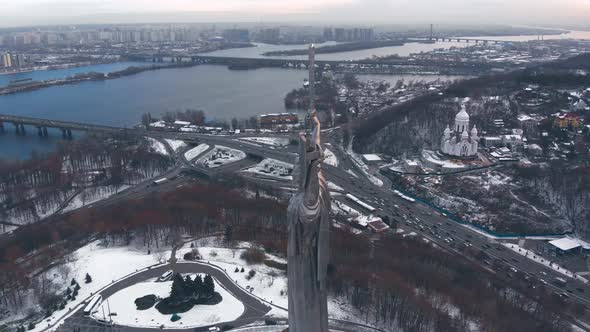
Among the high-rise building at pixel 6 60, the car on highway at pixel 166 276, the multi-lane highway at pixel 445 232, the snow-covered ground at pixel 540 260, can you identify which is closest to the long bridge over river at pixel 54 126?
the multi-lane highway at pixel 445 232

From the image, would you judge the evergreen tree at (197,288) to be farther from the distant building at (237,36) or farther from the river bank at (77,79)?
the distant building at (237,36)

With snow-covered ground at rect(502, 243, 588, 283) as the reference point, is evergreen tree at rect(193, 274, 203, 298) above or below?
above

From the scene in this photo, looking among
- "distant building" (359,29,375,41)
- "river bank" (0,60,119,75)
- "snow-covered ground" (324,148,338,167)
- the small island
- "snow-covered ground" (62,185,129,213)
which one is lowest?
"snow-covered ground" (62,185,129,213)

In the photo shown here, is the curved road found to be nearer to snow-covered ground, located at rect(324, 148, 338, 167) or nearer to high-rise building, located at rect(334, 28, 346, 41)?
snow-covered ground, located at rect(324, 148, 338, 167)

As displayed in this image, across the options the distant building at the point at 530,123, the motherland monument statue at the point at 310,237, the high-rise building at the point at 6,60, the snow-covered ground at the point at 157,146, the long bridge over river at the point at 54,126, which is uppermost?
the high-rise building at the point at 6,60

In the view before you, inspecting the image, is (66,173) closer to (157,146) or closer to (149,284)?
(157,146)

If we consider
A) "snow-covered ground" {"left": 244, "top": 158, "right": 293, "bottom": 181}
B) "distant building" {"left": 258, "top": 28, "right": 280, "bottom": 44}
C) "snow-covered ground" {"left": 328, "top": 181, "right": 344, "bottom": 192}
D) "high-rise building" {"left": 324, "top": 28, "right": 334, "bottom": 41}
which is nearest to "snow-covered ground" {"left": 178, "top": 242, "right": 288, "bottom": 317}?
"snow-covered ground" {"left": 328, "top": 181, "right": 344, "bottom": 192}

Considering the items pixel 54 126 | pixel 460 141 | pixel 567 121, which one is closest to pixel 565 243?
pixel 460 141

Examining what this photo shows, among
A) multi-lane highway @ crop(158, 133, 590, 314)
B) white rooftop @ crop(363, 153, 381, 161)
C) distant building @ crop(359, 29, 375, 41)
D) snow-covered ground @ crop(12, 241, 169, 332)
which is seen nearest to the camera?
snow-covered ground @ crop(12, 241, 169, 332)
